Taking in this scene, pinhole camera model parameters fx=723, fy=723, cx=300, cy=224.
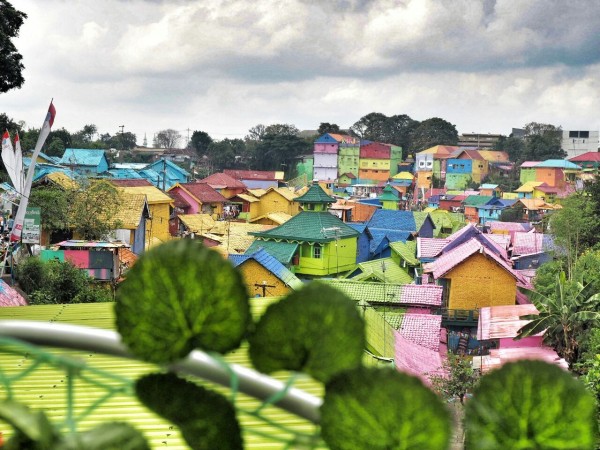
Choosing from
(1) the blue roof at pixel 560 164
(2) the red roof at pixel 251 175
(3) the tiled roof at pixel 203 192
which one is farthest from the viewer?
(1) the blue roof at pixel 560 164

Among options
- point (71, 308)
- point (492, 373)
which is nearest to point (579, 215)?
point (71, 308)

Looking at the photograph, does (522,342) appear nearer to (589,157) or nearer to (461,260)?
(461,260)

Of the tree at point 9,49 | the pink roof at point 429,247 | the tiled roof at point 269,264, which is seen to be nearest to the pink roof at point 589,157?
the pink roof at point 429,247

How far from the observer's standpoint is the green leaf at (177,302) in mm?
721

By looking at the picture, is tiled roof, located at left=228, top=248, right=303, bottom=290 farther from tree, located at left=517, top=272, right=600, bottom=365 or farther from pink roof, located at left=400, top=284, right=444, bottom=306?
tree, located at left=517, top=272, right=600, bottom=365

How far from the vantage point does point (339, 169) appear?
50.3 metres

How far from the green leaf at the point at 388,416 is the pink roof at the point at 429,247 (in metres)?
18.6

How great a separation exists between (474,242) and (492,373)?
53.1ft

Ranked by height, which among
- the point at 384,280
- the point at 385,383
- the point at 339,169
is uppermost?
the point at 339,169

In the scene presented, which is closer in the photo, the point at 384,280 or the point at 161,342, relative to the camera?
the point at 161,342

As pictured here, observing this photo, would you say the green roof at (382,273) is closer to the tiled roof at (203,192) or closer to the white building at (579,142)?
the tiled roof at (203,192)

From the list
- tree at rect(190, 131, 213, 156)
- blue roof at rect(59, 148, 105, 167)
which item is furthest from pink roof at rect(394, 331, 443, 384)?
tree at rect(190, 131, 213, 156)

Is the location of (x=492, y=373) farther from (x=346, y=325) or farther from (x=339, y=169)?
(x=339, y=169)

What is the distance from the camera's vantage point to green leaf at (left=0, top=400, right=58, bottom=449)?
0.67 m
